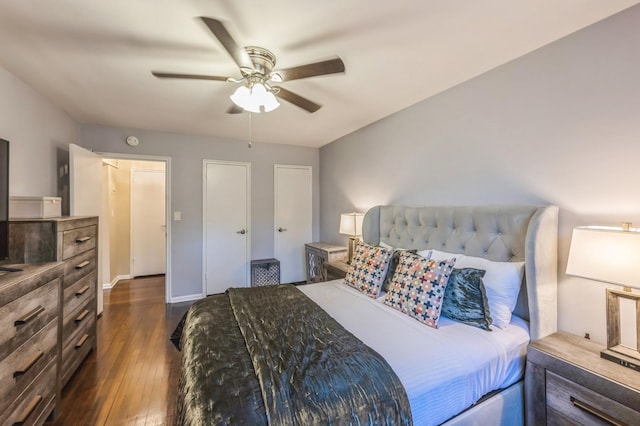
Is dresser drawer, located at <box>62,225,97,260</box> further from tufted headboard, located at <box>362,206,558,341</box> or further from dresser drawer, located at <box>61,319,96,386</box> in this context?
tufted headboard, located at <box>362,206,558,341</box>

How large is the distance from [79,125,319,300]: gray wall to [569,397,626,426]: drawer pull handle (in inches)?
150

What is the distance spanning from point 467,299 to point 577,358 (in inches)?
20.5

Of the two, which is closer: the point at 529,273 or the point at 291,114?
the point at 529,273

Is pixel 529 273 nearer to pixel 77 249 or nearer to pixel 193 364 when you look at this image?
pixel 193 364

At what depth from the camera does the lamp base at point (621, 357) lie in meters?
1.20

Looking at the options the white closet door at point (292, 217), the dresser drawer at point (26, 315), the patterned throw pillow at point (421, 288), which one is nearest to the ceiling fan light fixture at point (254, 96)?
the patterned throw pillow at point (421, 288)

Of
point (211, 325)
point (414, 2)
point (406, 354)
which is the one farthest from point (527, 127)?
point (211, 325)

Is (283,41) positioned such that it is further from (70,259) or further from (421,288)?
(70,259)

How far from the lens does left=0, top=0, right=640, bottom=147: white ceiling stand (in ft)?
4.65

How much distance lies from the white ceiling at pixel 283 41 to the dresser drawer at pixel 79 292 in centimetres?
169

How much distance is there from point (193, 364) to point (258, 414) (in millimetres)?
471

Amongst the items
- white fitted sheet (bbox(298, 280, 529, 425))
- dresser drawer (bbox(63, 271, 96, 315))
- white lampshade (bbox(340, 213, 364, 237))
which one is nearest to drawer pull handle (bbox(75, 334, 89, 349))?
dresser drawer (bbox(63, 271, 96, 315))

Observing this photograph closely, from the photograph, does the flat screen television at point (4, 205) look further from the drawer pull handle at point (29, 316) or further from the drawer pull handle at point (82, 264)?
the drawer pull handle at point (82, 264)

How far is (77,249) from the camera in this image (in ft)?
6.97
